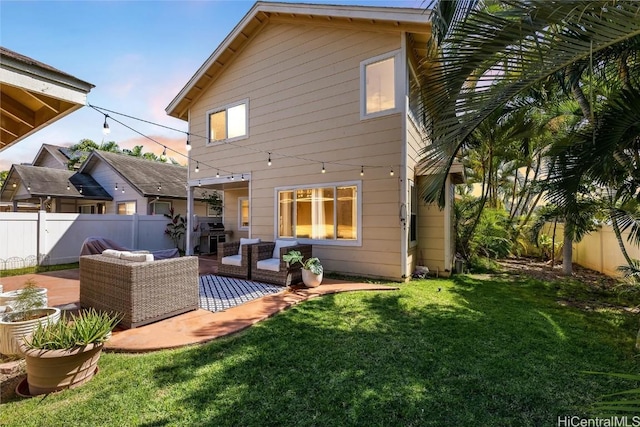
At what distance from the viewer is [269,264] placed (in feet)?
22.1

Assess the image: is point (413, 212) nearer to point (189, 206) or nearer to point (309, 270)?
point (309, 270)

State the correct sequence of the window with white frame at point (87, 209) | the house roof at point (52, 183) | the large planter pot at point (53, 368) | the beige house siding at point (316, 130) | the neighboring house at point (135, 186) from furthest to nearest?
the window with white frame at point (87, 209)
the neighboring house at point (135, 186)
the house roof at point (52, 183)
the beige house siding at point (316, 130)
the large planter pot at point (53, 368)

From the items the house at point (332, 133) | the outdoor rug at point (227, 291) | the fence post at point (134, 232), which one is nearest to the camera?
the outdoor rug at point (227, 291)

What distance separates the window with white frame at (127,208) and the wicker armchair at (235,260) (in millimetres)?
8902

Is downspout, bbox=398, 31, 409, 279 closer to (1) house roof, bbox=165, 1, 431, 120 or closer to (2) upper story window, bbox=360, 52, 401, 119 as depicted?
(2) upper story window, bbox=360, 52, 401, 119

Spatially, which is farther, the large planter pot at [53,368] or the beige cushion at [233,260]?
the beige cushion at [233,260]

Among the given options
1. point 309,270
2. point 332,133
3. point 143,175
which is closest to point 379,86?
point 332,133

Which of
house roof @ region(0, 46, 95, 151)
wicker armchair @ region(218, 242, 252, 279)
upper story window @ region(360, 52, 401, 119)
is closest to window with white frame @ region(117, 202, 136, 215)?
wicker armchair @ region(218, 242, 252, 279)

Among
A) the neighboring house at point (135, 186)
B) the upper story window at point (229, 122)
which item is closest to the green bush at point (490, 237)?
the upper story window at point (229, 122)

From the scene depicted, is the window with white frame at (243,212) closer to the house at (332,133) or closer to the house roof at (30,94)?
the house at (332,133)

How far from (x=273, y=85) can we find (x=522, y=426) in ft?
30.4

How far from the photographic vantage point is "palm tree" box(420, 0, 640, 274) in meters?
2.20

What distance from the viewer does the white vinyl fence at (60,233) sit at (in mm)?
8766

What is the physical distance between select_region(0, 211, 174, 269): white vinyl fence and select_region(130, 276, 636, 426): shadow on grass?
9.11m
